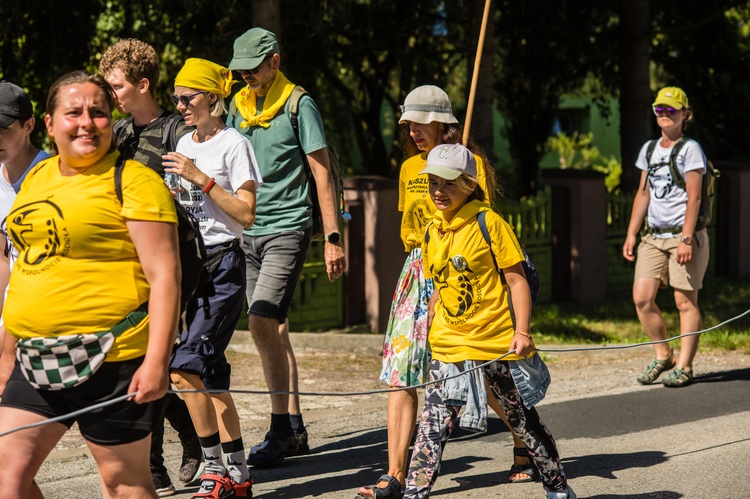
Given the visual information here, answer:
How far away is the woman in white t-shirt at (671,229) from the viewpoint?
7719 mm

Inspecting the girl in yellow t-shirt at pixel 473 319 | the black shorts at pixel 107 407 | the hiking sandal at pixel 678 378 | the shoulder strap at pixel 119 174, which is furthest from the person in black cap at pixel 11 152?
the hiking sandal at pixel 678 378

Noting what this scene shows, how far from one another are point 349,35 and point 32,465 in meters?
13.7

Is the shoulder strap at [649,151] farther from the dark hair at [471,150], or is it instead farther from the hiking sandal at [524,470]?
the hiking sandal at [524,470]

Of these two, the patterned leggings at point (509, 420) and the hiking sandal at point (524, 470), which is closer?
the patterned leggings at point (509, 420)

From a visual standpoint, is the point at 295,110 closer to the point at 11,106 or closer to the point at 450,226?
the point at 450,226

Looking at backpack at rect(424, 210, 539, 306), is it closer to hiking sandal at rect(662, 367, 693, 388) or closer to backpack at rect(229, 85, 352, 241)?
backpack at rect(229, 85, 352, 241)

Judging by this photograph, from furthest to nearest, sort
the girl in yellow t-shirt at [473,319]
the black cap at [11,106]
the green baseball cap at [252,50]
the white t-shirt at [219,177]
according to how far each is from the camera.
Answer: the green baseball cap at [252,50], the white t-shirt at [219,177], the girl in yellow t-shirt at [473,319], the black cap at [11,106]

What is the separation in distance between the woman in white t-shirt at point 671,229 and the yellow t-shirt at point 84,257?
494cm

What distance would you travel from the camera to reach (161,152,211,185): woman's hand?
15.1 feet

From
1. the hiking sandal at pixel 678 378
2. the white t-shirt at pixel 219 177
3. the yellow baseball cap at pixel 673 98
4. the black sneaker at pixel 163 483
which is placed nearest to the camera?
the white t-shirt at pixel 219 177

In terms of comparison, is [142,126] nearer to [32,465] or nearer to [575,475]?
[32,465]

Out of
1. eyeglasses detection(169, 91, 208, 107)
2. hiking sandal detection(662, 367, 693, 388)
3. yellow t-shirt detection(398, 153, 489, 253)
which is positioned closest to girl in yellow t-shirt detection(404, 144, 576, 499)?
yellow t-shirt detection(398, 153, 489, 253)

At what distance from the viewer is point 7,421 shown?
11.8 feet

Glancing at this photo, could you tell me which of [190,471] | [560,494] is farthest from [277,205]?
[560,494]
